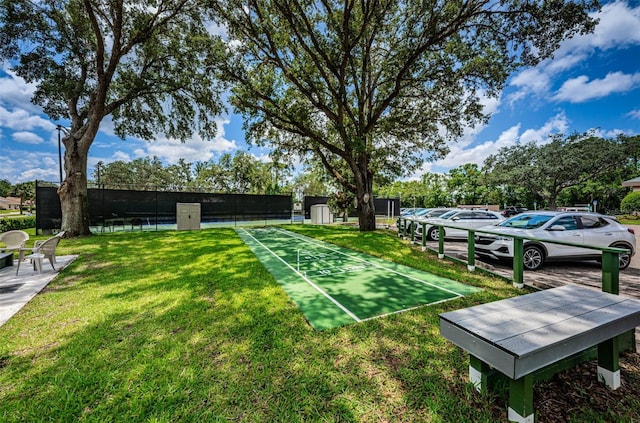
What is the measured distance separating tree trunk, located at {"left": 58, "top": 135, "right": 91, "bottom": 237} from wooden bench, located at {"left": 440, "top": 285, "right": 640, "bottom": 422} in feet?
50.1

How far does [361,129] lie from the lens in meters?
13.1

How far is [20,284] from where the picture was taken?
500 cm

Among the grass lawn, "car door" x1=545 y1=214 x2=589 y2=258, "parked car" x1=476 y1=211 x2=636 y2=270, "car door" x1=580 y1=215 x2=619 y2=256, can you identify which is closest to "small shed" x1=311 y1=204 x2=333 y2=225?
"parked car" x1=476 y1=211 x2=636 y2=270

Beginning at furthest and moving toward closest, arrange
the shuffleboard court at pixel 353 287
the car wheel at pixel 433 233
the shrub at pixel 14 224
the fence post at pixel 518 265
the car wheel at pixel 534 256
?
1. the shrub at pixel 14 224
2. the car wheel at pixel 433 233
3. the car wheel at pixel 534 256
4. the fence post at pixel 518 265
5. the shuffleboard court at pixel 353 287

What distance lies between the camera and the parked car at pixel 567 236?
596 cm

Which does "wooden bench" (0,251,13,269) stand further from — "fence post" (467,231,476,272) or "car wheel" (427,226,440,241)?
"car wheel" (427,226,440,241)

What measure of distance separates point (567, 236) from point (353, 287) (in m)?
5.32

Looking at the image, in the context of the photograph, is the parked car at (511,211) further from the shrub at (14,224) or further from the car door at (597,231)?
the shrub at (14,224)

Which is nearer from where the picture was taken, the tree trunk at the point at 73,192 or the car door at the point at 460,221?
the car door at the point at 460,221

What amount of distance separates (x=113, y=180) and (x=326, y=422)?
6050cm

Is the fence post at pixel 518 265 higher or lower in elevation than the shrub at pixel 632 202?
lower

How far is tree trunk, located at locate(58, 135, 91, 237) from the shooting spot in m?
11.4

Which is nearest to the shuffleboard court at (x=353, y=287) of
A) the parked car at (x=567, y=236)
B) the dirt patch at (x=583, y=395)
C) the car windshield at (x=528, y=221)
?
the dirt patch at (x=583, y=395)

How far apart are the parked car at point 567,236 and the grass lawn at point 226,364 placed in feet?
7.73
